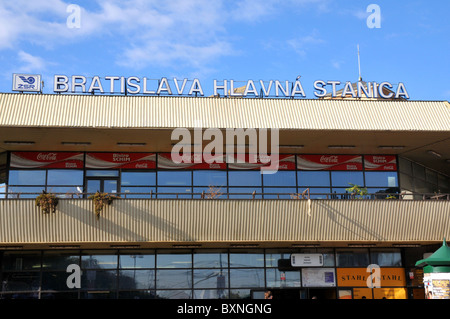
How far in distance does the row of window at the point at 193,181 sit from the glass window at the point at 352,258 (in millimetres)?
2660

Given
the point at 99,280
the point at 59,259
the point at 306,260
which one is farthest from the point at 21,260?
the point at 306,260

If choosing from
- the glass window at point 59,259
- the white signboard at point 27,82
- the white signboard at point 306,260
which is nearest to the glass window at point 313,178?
the white signboard at point 306,260

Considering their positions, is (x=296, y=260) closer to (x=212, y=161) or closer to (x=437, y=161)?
(x=212, y=161)

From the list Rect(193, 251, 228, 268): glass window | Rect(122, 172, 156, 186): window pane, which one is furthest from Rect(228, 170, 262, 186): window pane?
Rect(122, 172, 156, 186): window pane

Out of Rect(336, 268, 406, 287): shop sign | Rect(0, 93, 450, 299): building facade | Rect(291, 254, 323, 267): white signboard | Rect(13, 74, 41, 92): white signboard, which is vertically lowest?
Rect(336, 268, 406, 287): shop sign

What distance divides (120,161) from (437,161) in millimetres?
14862

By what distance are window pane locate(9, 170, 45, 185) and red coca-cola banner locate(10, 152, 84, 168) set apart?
10.3 inches

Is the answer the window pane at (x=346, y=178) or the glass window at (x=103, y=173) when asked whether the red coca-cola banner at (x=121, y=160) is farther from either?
the window pane at (x=346, y=178)

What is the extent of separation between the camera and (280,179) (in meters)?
24.6

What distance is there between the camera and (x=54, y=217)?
20.4 metres

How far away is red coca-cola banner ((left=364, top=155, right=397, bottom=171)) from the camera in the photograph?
83.1ft

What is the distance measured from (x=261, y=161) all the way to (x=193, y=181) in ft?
10.5

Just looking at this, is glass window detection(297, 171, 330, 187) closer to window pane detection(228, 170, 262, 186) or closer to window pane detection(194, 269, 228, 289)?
window pane detection(228, 170, 262, 186)
